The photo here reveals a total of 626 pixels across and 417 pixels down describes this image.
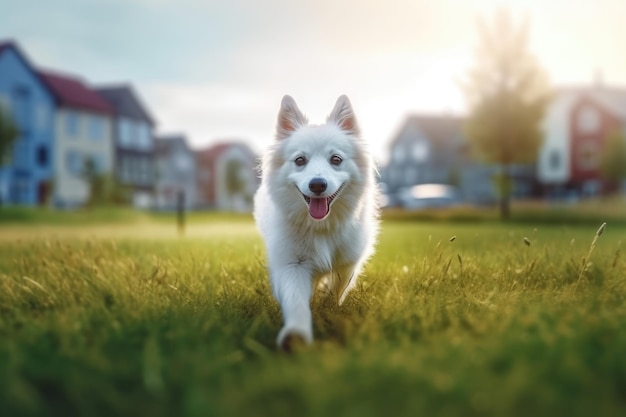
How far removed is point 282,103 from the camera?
4719 millimetres

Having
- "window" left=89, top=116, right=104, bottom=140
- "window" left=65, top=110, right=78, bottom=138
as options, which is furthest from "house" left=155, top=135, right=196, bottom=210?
"window" left=65, top=110, right=78, bottom=138

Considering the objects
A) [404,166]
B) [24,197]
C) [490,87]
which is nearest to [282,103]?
[490,87]

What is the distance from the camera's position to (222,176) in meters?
64.2

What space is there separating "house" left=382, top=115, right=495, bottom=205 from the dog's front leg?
51.1 metres

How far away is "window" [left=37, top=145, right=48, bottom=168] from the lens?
143ft

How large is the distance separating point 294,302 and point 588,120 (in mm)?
49406

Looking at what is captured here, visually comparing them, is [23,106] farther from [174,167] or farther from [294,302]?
[294,302]

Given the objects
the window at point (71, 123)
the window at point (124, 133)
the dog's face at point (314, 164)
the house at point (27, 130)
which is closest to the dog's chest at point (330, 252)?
the dog's face at point (314, 164)

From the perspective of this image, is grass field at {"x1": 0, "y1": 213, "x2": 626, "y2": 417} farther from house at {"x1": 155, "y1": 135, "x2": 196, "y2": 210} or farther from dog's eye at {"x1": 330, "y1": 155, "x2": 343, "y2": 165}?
house at {"x1": 155, "y1": 135, "x2": 196, "y2": 210}

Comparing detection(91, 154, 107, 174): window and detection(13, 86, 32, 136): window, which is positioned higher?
detection(13, 86, 32, 136): window

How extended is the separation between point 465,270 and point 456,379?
2.62m

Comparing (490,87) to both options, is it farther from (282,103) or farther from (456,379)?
(456,379)

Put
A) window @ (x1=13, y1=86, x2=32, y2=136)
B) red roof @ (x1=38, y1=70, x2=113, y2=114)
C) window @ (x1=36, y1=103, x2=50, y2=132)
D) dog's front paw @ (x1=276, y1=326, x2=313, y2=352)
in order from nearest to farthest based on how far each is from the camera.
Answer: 1. dog's front paw @ (x1=276, y1=326, x2=313, y2=352)
2. window @ (x1=13, y1=86, x2=32, y2=136)
3. window @ (x1=36, y1=103, x2=50, y2=132)
4. red roof @ (x1=38, y1=70, x2=113, y2=114)

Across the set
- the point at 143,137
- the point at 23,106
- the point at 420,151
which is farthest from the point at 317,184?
the point at 420,151
